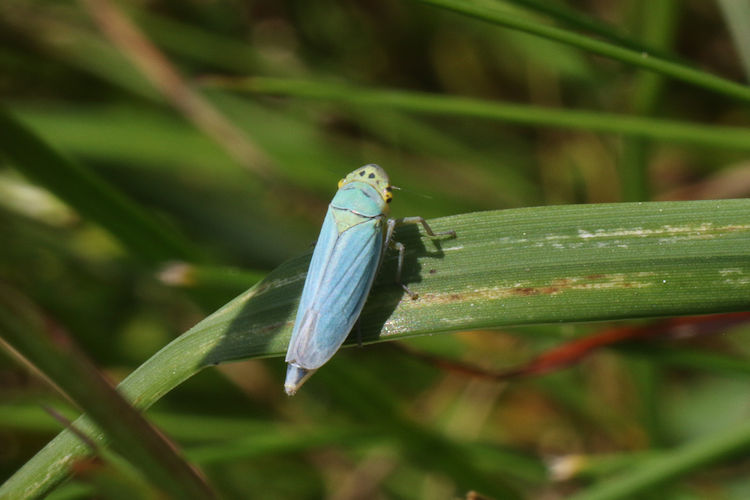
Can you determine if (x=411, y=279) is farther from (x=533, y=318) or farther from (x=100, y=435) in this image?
(x=100, y=435)

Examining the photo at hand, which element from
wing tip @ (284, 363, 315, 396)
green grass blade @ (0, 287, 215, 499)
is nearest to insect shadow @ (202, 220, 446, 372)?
wing tip @ (284, 363, 315, 396)

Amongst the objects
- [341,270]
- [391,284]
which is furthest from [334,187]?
[391,284]

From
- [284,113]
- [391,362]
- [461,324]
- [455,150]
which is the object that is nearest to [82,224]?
[284,113]

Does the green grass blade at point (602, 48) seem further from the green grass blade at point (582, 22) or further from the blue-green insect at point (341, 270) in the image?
the blue-green insect at point (341, 270)

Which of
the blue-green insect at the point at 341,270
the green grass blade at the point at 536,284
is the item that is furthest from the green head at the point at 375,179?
the green grass blade at the point at 536,284

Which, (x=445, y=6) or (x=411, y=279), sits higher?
(x=445, y=6)

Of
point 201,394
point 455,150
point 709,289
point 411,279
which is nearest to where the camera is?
point 709,289

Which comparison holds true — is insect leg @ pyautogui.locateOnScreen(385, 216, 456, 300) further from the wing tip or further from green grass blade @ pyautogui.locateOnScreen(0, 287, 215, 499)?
green grass blade @ pyautogui.locateOnScreen(0, 287, 215, 499)

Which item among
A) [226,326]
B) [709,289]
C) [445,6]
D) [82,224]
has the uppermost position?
[445,6]
